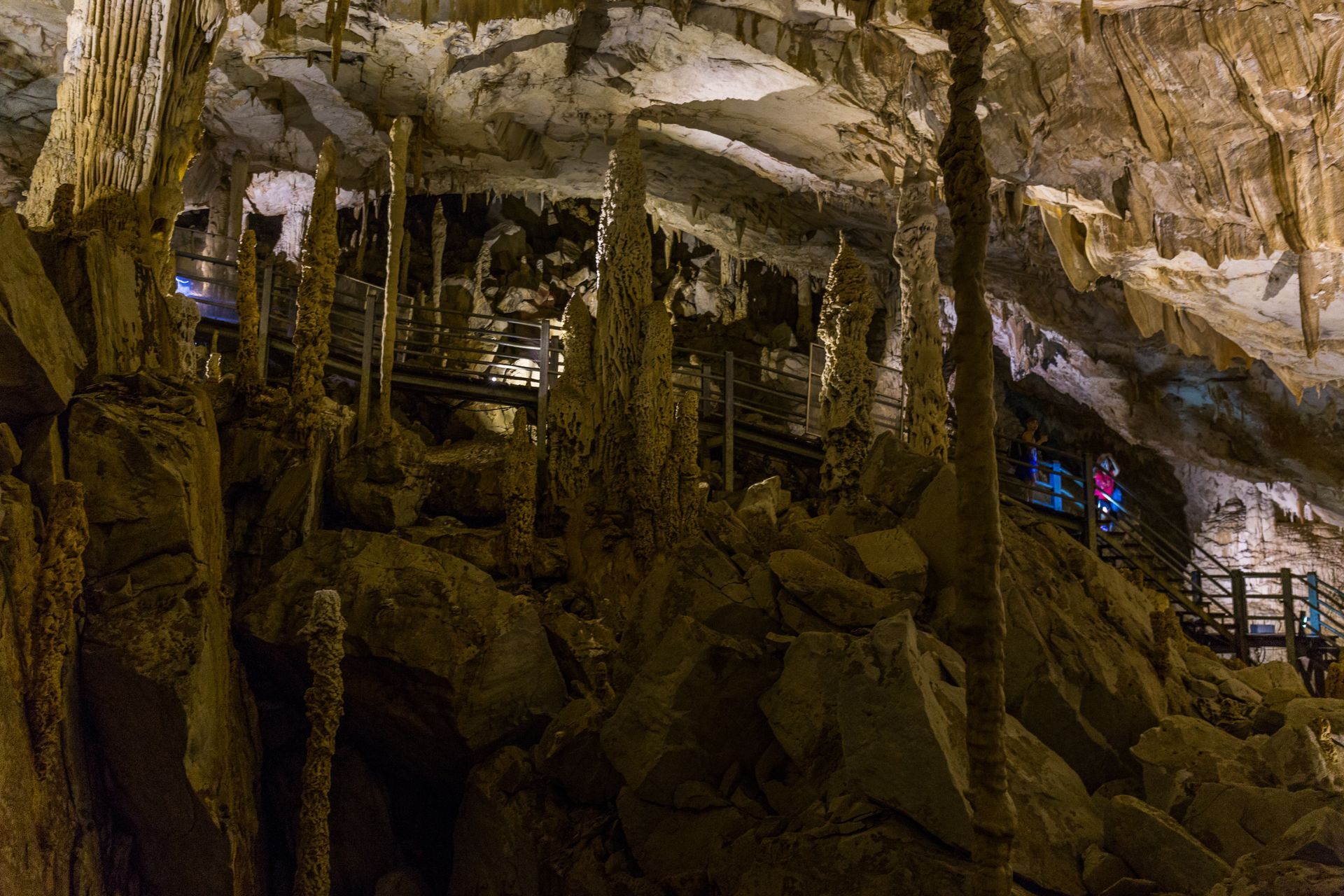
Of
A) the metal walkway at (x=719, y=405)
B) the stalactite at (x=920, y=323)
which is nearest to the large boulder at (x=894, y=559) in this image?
the stalactite at (x=920, y=323)

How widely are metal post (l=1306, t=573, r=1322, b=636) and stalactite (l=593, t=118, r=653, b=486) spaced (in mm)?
9092

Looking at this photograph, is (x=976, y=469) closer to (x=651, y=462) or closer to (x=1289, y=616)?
(x=651, y=462)

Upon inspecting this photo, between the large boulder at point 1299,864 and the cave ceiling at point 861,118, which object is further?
the cave ceiling at point 861,118

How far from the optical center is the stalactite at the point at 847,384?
35.7ft

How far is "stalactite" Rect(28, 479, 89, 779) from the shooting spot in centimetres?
600

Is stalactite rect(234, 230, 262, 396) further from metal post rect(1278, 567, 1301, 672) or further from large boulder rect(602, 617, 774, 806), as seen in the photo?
metal post rect(1278, 567, 1301, 672)

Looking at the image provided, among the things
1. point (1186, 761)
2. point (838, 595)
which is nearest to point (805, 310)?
point (838, 595)

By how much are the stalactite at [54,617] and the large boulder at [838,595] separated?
184 inches

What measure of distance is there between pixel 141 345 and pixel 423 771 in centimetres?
404

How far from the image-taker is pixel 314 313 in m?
9.80

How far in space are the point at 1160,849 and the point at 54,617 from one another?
21.4 feet

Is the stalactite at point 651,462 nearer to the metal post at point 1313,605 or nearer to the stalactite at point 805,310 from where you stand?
the metal post at point 1313,605

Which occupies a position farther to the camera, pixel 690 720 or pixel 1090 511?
pixel 1090 511

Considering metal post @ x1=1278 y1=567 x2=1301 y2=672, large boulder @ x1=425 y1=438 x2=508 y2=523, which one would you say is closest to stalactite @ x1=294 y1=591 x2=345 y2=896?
large boulder @ x1=425 y1=438 x2=508 y2=523
